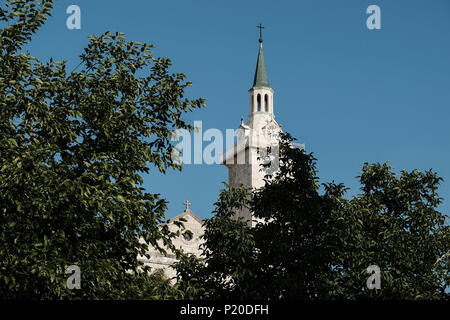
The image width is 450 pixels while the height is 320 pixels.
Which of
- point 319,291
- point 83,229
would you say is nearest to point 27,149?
point 83,229

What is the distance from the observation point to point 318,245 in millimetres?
24859

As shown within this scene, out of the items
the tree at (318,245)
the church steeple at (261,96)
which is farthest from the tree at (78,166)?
the church steeple at (261,96)

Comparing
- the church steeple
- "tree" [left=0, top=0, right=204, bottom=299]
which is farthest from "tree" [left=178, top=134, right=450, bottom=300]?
the church steeple

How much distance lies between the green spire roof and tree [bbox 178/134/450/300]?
4115cm

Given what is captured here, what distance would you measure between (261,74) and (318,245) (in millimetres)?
45751

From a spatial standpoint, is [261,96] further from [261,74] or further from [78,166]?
[78,166]

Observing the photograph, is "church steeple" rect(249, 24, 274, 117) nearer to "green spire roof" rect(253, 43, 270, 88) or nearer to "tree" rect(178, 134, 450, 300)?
"green spire roof" rect(253, 43, 270, 88)

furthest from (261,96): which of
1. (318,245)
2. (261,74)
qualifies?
(318,245)

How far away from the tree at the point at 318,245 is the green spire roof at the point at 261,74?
41149 millimetres

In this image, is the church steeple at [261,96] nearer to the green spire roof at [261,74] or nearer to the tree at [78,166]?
the green spire roof at [261,74]

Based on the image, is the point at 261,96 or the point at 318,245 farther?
the point at 261,96

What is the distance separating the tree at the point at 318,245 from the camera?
78.9ft

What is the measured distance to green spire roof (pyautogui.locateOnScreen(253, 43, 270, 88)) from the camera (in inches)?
2687
